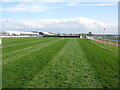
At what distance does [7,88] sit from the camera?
238 inches

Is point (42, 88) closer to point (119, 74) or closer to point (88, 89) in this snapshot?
point (88, 89)

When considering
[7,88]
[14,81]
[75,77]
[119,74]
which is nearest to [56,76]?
[75,77]

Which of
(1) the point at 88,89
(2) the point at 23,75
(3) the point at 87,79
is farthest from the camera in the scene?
(2) the point at 23,75

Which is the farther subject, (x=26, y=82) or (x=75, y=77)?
(x=75, y=77)

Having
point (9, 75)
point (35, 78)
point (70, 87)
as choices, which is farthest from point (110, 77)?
point (9, 75)

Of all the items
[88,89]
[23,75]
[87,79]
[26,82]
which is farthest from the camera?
[23,75]

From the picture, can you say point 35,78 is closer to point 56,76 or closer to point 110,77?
point 56,76

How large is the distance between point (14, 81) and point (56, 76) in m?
1.91

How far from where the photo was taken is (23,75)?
7.80 meters

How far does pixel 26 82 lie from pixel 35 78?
65cm

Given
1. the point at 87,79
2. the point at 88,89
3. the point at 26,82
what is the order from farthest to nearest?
1. the point at 87,79
2. the point at 26,82
3. the point at 88,89

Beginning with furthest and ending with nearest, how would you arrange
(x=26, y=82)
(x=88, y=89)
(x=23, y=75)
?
(x=23, y=75)
(x=26, y=82)
(x=88, y=89)

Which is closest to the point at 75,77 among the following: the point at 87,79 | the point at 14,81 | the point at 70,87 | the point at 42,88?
the point at 87,79

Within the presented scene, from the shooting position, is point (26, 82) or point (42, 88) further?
point (26, 82)
